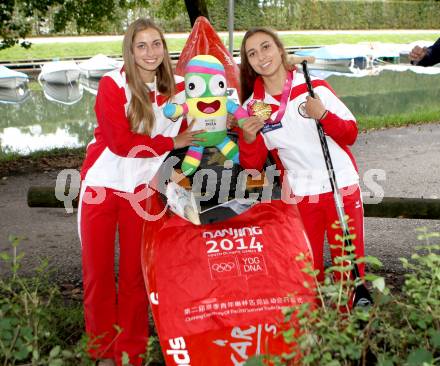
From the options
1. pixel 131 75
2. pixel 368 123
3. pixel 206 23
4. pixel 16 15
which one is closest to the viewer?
pixel 131 75

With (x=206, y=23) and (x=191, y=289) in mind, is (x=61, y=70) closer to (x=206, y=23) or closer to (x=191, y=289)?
(x=206, y=23)

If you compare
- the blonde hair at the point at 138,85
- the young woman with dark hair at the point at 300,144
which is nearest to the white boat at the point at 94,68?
the blonde hair at the point at 138,85

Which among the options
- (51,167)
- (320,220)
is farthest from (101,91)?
(51,167)

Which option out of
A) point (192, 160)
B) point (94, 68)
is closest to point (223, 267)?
point (192, 160)

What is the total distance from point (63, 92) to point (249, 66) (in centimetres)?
2005

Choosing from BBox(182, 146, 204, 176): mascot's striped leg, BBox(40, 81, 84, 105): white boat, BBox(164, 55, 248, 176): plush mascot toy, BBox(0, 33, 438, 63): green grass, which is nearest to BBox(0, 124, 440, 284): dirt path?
BBox(182, 146, 204, 176): mascot's striped leg

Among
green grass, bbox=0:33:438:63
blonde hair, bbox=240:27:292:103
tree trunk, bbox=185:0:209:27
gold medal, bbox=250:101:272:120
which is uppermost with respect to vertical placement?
tree trunk, bbox=185:0:209:27

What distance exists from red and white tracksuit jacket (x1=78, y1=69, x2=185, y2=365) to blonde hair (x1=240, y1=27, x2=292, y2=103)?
0.51 meters

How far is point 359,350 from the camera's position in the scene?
2449 millimetres

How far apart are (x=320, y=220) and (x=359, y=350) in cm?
145

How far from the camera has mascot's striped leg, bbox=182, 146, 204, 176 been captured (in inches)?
151

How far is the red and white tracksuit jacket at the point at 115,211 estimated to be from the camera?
11.9 ft

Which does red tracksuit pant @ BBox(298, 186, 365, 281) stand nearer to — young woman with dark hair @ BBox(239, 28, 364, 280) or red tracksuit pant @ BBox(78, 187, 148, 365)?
young woman with dark hair @ BBox(239, 28, 364, 280)

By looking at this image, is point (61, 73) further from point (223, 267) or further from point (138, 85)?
point (223, 267)
